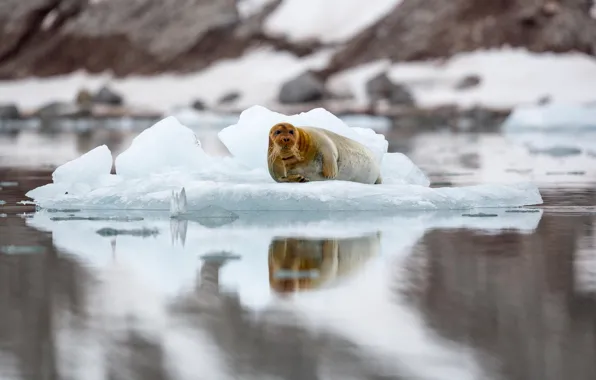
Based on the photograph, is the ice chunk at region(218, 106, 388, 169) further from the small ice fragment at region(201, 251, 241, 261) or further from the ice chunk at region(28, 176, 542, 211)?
the small ice fragment at region(201, 251, 241, 261)

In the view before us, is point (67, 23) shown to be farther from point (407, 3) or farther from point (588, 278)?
point (588, 278)

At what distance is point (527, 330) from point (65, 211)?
4.66 meters

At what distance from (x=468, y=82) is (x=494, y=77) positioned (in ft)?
3.58

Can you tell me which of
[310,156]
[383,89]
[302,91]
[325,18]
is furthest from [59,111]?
[310,156]

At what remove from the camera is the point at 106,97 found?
4688 cm

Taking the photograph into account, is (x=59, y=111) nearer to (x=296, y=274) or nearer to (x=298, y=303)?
(x=296, y=274)

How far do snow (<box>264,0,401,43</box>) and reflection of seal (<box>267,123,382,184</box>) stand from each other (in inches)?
1818

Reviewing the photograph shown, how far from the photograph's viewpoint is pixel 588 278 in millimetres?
5168

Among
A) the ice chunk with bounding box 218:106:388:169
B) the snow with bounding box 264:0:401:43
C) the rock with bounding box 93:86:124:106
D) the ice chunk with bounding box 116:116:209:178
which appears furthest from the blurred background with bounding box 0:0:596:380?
the snow with bounding box 264:0:401:43

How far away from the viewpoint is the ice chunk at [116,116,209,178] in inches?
350

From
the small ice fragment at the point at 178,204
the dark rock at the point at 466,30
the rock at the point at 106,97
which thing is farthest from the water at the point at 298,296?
the dark rock at the point at 466,30

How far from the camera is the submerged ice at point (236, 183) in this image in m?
7.81

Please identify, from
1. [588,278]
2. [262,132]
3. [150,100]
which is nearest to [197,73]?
[150,100]

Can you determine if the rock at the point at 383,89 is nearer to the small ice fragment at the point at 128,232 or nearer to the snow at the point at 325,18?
the snow at the point at 325,18
